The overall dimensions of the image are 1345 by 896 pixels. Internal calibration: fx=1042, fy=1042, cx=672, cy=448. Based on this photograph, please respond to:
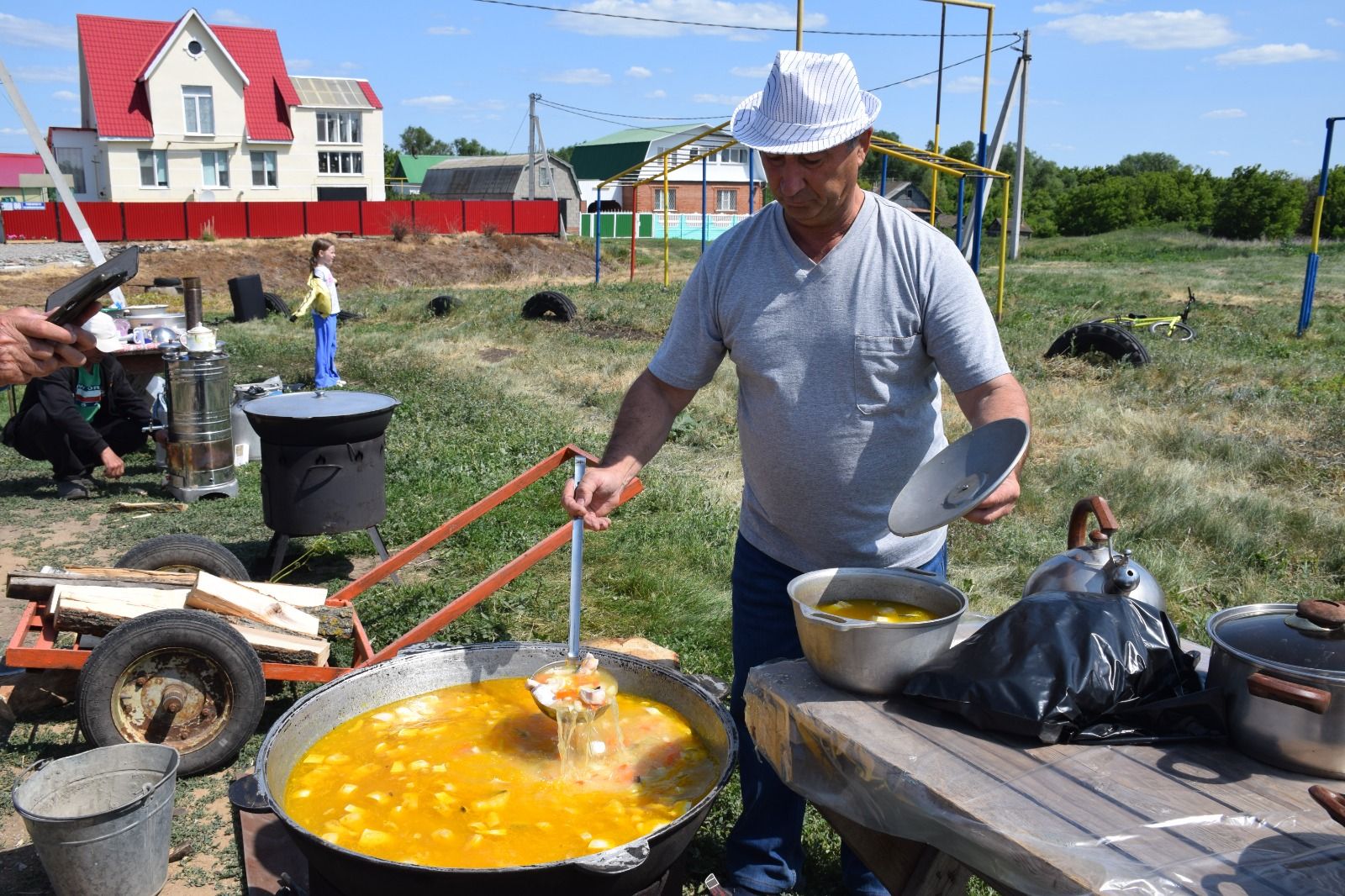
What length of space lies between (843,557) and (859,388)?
50cm

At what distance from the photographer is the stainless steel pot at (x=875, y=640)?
2213 mm

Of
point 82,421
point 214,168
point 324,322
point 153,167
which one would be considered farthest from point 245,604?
point 214,168

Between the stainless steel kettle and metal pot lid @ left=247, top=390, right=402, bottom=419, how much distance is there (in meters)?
4.29

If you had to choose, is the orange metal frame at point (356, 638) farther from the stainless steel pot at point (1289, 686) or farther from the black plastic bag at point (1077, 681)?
Result: the stainless steel pot at point (1289, 686)

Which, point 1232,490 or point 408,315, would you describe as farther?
point 408,315

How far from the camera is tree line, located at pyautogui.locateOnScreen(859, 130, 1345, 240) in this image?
53031 mm

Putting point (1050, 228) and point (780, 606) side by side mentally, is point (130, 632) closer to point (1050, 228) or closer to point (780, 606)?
point (780, 606)

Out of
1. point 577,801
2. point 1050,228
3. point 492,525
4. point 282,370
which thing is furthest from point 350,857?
point 1050,228

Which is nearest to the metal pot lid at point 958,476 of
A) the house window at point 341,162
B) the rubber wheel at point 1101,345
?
the rubber wheel at point 1101,345

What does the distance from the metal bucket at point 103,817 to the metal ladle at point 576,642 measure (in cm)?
159

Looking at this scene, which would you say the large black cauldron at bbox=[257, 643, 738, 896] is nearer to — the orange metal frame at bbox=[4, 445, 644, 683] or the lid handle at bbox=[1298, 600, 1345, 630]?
the orange metal frame at bbox=[4, 445, 644, 683]

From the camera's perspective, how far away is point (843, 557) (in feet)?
9.89

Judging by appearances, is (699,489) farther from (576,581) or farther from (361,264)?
(361,264)

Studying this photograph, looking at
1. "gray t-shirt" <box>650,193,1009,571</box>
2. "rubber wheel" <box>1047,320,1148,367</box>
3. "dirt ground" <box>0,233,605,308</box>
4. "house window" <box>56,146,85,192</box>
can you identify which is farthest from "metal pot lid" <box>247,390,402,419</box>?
"house window" <box>56,146,85,192</box>
